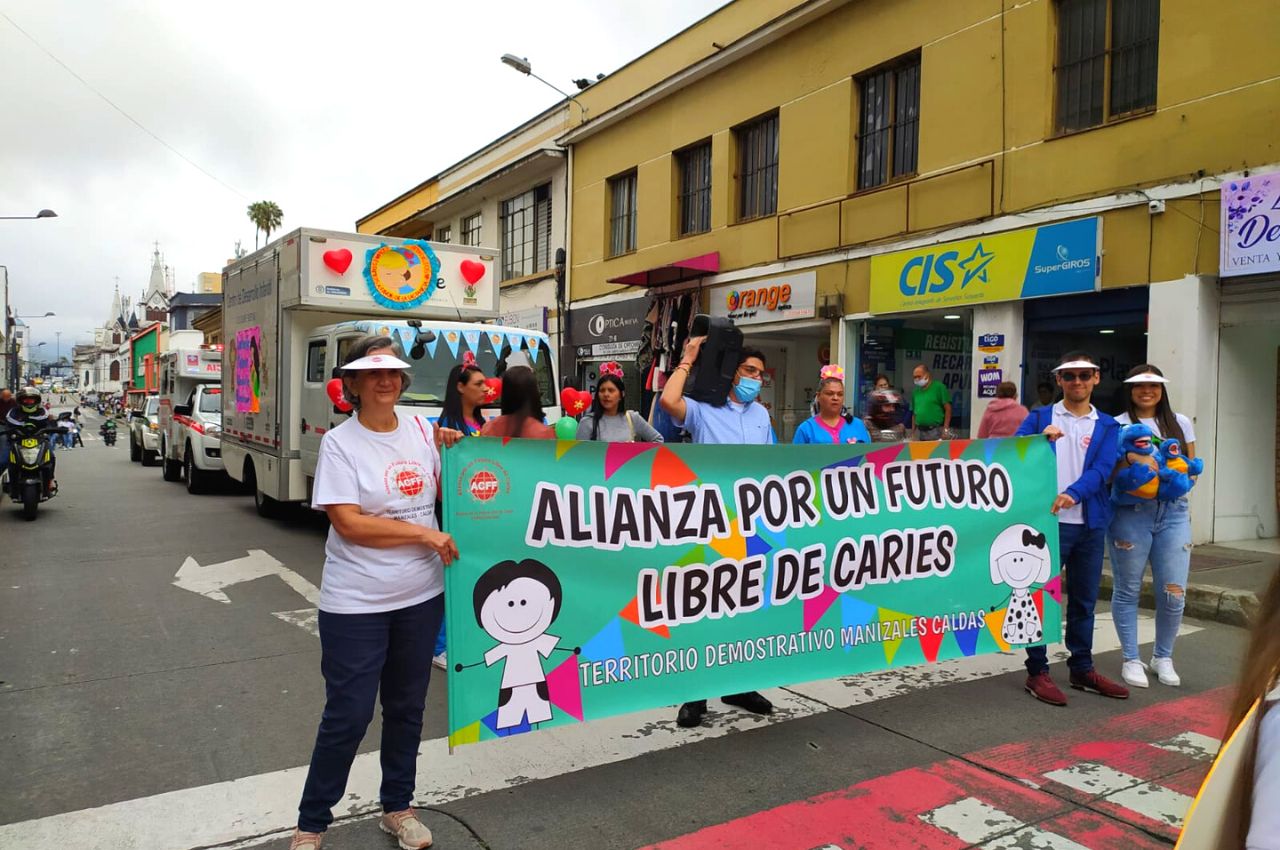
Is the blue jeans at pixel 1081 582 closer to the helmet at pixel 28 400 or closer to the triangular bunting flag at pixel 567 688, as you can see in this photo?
the triangular bunting flag at pixel 567 688

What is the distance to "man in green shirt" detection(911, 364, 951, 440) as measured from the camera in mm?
12492

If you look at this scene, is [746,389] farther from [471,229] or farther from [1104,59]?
[471,229]

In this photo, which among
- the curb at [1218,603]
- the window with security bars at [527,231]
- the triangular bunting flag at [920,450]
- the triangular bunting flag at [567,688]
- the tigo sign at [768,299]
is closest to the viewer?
the triangular bunting flag at [567,688]

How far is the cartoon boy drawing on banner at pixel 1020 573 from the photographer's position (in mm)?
5055

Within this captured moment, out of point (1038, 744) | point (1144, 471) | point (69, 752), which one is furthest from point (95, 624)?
point (1144, 471)

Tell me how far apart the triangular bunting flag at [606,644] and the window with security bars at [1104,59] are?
9.45 metres

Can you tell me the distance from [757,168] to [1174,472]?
39.7 ft

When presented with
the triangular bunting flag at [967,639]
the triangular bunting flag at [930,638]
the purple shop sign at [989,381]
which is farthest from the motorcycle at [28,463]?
the purple shop sign at [989,381]

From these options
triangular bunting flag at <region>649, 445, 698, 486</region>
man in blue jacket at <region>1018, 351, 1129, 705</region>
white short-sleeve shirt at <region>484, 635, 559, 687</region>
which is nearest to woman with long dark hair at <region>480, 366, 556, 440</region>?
triangular bunting flag at <region>649, 445, 698, 486</region>

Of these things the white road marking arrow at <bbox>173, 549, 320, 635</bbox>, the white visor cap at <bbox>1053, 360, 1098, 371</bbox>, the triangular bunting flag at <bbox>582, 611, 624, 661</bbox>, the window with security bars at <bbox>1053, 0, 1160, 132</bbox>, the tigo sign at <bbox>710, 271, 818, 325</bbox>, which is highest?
the window with security bars at <bbox>1053, 0, 1160, 132</bbox>

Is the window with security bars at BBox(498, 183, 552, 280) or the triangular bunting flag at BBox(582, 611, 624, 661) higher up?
the window with security bars at BBox(498, 183, 552, 280)

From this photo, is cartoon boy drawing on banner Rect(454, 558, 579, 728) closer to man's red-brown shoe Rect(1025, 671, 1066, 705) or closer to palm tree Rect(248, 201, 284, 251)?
man's red-brown shoe Rect(1025, 671, 1066, 705)

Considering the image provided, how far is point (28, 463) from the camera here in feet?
40.1

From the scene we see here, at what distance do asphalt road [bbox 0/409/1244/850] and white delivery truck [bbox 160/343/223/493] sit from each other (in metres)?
9.40
